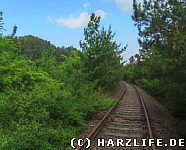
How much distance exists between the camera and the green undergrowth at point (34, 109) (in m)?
8.62

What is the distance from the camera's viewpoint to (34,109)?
11.0m

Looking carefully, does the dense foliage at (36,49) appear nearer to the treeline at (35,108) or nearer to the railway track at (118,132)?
the treeline at (35,108)

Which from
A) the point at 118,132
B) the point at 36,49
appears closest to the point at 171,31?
the point at 118,132

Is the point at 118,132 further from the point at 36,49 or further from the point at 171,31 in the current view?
the point at 36,49

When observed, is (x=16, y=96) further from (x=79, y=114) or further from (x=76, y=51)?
(x=76, y=51)

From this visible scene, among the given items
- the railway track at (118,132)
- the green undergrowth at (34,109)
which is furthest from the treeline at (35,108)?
the railway track at (118,132)

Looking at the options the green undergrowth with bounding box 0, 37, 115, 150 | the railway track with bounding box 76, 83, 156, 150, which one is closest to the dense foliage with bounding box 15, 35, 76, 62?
the green undergrowth with bounding box 0, 37, 115, 150

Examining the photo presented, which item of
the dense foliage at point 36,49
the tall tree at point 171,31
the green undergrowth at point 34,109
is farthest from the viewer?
the dense foliage at point 36,49

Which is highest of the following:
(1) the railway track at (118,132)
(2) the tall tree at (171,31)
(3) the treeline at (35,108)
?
(2) the tall tree at (171,31)

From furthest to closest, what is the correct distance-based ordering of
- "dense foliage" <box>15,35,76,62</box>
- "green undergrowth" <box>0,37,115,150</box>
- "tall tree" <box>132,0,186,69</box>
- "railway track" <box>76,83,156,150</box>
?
"dense foliage" <box>15,35,76,62</box>
"tall tree" <box>132,0,186,69</box>
"railway track" <box>76,83,156,150</box>
"green undergrowth" <box>0,37,115,150</box>

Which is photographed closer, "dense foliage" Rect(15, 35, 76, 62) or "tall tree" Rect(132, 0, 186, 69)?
"tall tree" Rect(132, 0, 186, 69)

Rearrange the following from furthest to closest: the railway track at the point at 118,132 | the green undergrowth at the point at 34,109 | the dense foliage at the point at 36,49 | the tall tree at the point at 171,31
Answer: the dense foliage at the point at 36,49
the tall tree at the point at 171,31
the railway track at the point at 118,132
the green undergrowth at the point at 34,109

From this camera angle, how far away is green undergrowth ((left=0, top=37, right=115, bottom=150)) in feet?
28.3

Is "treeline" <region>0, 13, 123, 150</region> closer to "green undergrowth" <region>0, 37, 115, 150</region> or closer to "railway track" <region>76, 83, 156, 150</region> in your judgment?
"green undergrowth" <region>0, 37, 115, 150</region>
